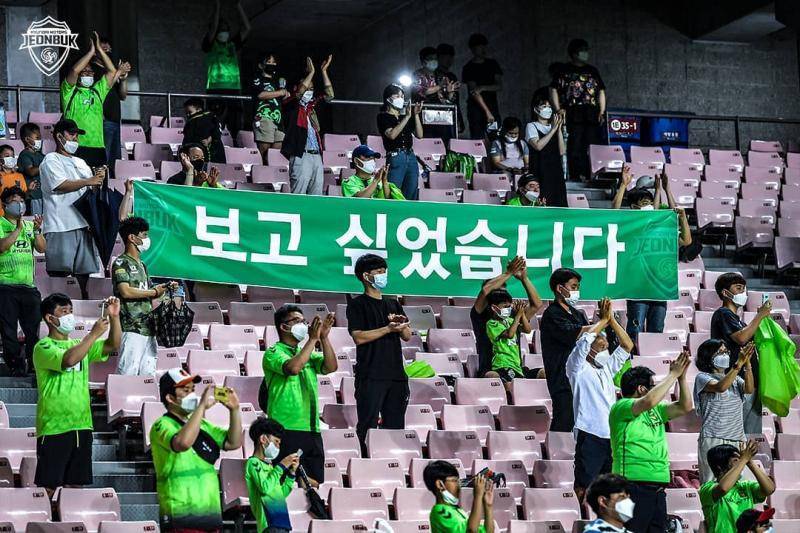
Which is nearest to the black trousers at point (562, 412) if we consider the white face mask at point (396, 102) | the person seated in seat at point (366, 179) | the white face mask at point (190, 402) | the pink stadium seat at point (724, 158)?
the person seated in seat at point (366, 179)

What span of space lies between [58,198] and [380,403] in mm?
3317

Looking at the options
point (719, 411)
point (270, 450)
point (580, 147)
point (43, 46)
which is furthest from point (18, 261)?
point (43, 46)

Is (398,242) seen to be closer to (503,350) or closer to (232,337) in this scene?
(503,350)

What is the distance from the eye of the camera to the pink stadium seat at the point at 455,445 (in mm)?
11516

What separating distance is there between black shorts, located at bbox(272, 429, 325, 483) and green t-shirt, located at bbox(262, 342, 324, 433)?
0.13 ft

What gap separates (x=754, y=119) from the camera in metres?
18.9

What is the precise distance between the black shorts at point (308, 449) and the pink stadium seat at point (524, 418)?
2.27m

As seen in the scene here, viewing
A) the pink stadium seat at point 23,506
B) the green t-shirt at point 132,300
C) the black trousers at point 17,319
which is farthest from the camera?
the black trousers at point 17,319

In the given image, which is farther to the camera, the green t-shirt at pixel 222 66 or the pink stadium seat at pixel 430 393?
the green t-shirt at pixel 222 66

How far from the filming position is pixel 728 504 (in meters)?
10.1

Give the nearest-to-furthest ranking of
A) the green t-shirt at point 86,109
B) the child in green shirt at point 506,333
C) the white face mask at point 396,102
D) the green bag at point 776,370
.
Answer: the green bag at point 776,370 → the child in green shirt at point 506,333 → the green t-shirt at point 86,109 → the white face mask at point 396,102

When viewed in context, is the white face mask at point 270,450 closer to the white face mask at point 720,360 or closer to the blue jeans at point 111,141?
the white face mask at point 720,360

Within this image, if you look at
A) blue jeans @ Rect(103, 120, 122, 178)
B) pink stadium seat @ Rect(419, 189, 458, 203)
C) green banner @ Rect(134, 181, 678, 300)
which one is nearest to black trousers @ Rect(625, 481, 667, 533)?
green banner @ Rect(134, 181, 678, 300)

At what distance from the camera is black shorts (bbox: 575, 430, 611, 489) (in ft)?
35.2
